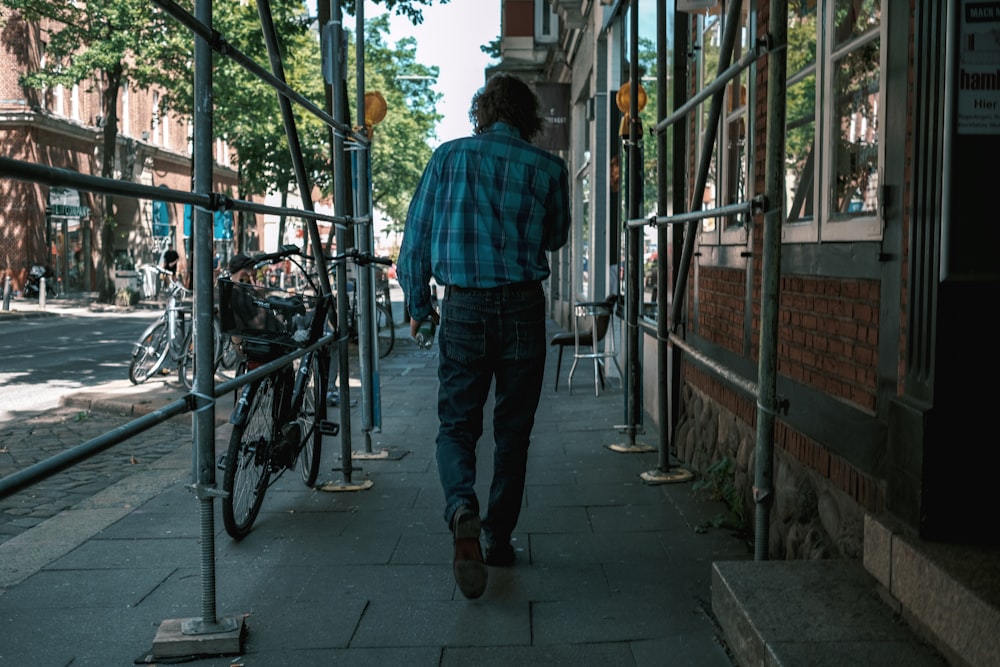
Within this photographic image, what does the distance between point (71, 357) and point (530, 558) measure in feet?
40.4

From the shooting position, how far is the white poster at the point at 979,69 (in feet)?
9.29

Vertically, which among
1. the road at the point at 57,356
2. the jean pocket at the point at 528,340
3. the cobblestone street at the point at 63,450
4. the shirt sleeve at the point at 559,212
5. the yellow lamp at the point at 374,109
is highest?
the yellow lamp at the point at 374,109

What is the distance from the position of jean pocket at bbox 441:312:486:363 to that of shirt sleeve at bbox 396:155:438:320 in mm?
184

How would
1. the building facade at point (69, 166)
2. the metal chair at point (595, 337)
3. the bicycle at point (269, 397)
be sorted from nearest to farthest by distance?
the bicycle at point (269, 397)
the metal chair at point (595, 337)
the building facade at point (69, 166)

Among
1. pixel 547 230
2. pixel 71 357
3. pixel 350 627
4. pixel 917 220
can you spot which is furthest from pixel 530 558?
pixel 71 357

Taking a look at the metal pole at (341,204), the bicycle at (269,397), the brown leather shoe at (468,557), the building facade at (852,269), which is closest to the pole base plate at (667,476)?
the building facade at (852,269)

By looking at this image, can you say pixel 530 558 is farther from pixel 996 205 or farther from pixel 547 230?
pixel 996 205

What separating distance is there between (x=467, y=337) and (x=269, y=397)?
1.39m

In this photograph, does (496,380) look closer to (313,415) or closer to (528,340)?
(528,340)

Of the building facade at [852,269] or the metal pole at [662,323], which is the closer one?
the building facade at [852,269]

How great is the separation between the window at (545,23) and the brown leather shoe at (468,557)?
701 inches

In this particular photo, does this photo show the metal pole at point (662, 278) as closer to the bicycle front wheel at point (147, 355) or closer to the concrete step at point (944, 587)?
the concrete step at point (944, 587)

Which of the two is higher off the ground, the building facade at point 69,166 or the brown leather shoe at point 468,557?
the building facade at point 69,166

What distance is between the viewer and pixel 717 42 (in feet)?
22.5
